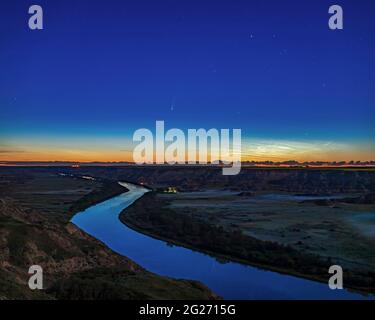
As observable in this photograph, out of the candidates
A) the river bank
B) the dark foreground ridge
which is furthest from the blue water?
the dark foreground ridge

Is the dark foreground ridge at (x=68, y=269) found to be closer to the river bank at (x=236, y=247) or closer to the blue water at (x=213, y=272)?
the blue water at (x=213, y=272)

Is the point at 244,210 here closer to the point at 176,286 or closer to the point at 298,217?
the point at 298,217

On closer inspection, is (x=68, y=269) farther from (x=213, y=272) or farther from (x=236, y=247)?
(x=236, y=247)

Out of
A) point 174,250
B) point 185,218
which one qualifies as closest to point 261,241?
point 174,250

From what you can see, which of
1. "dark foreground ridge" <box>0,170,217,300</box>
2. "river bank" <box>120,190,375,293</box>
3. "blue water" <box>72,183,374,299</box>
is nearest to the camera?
"dark foreground ridge" <box>0,170,217,300</box>

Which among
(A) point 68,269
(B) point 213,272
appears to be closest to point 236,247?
(B) point 213,272

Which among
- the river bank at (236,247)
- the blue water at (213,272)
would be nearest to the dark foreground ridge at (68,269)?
the blue water at (213,272)

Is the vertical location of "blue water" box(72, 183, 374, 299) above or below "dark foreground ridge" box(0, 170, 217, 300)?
below

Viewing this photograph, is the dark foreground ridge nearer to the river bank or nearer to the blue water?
the blue water
